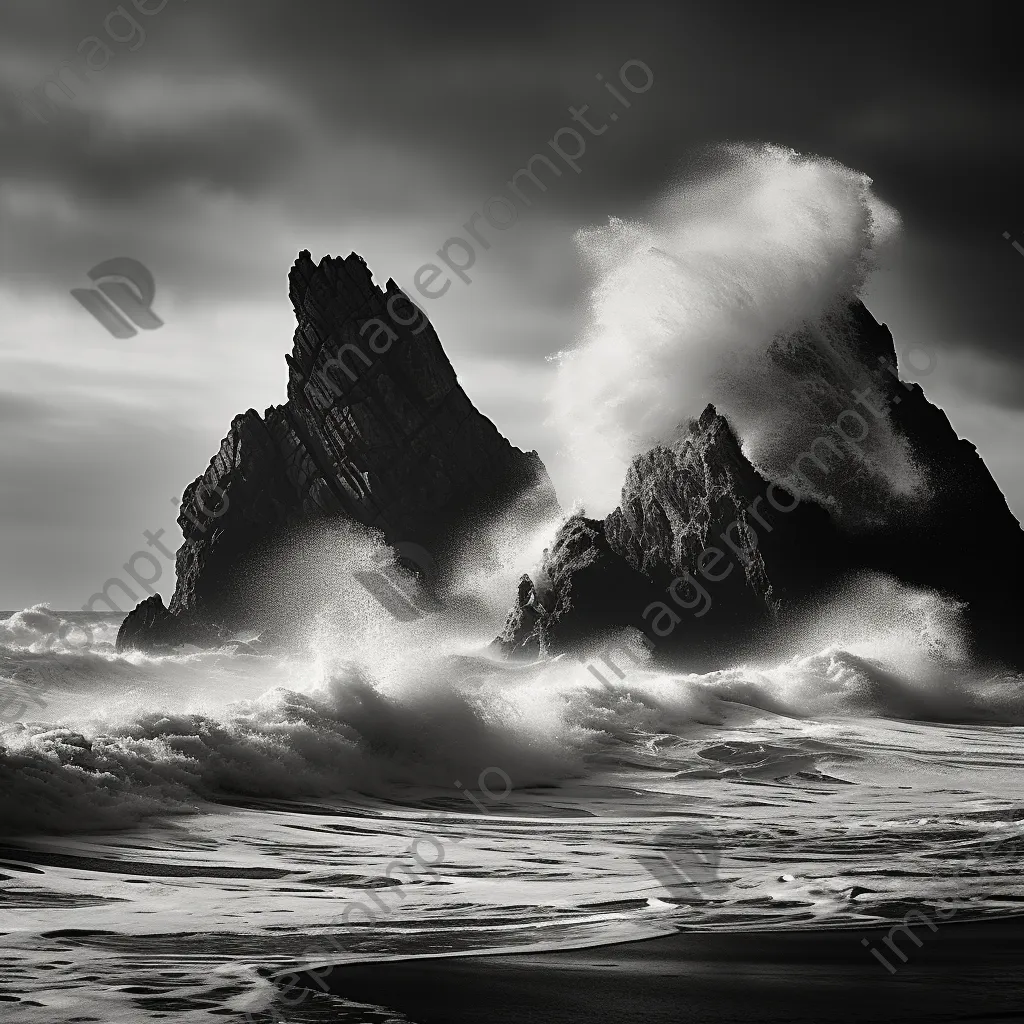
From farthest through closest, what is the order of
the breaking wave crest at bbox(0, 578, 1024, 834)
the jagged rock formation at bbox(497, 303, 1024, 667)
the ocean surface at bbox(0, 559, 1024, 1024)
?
the jagged rock formation at bbox(497, 303, 1024, 667)
the breaking wave crest at bbox(0, 578, 1024, 834)
the ocean surface at bbox(0, 559, 1024, 1024)

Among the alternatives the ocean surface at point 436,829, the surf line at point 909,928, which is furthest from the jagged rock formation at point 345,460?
the surf line at point 909,928

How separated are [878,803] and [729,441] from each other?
26803 millimetres

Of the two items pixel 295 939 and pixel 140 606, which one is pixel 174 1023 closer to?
pixel 295 939

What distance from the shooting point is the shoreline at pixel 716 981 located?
5.77 meters

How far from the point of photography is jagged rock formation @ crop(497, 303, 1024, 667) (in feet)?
128

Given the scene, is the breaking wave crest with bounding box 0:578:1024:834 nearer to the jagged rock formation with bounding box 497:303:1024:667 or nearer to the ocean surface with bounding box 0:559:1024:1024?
the ocean surface with bounding box 0:559:1024:1024

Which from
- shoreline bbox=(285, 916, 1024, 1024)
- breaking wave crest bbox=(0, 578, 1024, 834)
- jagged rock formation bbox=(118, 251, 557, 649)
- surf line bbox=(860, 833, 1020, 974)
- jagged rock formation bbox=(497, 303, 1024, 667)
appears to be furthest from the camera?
jagged rock formation bbox=(118, 251, 557, 649)

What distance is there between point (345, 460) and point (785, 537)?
1319 inches

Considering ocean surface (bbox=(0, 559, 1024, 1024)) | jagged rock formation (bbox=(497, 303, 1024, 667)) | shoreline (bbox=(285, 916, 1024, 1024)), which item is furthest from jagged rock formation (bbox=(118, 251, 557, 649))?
shoreline (bbox=(285, 916, 1024, 1024))

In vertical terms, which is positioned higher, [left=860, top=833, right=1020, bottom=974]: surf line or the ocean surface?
the ocean surface

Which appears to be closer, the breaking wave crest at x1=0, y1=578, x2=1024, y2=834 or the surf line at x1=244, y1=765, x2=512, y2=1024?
the surf line at x1=244, y1=765, x2=512, y2=1024

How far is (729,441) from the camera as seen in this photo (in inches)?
1603

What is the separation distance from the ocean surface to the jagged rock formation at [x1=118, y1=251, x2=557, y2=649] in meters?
38.2

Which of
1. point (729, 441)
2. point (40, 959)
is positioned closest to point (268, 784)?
point (40, 959)
